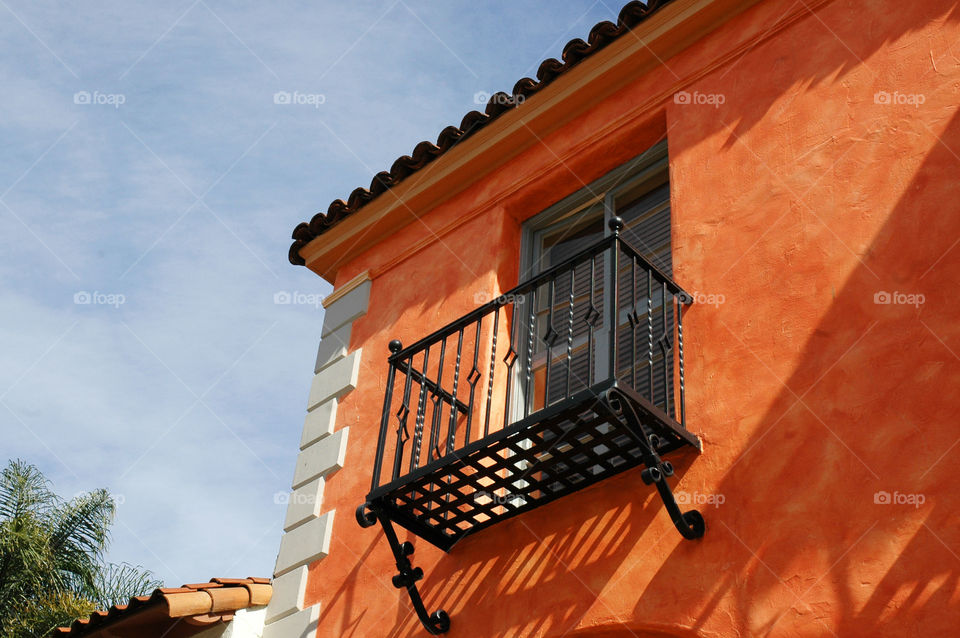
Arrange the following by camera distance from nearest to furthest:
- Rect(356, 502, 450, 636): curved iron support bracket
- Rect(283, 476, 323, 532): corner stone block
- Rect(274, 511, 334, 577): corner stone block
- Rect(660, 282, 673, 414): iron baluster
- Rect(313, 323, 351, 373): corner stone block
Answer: Rect(660, 282, 673, 414): iron baluster
Rect(356, 502, 450, 636): curved iron support bracket
Rect(274, 511, 334, 577): corner stone block
Rect(283, 476, 323, 532): corner stone block
Rect(313, 323, 351, 373): corner stone block

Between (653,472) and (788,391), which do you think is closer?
(653,472)

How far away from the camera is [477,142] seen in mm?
8320

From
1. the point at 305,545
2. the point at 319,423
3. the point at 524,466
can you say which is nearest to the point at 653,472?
the point at 524,466

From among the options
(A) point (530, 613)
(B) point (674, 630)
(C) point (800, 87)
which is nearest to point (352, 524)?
(A) point (530, 613)

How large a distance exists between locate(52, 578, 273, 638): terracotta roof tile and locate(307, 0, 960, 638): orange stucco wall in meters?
0.47

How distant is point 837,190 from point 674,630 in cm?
248

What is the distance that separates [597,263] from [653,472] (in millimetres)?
2505

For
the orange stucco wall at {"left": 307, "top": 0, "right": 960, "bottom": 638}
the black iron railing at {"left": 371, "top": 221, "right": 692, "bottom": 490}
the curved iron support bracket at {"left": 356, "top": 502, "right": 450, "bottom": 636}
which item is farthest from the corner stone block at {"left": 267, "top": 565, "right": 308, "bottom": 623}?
the curved iron support bracket at {"left": 356, "top": 502, "right": 450, "bottom": 636}

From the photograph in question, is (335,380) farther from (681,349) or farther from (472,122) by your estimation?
(681,349)

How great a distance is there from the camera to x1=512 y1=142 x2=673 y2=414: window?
658 centimetres

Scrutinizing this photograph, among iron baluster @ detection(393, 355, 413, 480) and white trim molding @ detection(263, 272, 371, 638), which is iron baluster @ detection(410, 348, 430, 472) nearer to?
iron baluster @ detection(393, 355, 413, 480)

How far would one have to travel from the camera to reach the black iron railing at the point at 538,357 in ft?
19.2

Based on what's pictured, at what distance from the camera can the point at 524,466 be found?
6.44m

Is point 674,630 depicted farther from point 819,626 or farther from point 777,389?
point 777,389
